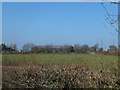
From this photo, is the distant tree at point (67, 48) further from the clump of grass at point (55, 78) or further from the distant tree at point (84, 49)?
the clump of grass at point (55, 78)

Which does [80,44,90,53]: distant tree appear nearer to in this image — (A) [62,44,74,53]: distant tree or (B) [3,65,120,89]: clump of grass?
(A) [62,44,74,53]: distant tree

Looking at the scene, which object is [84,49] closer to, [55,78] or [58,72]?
[58,72]

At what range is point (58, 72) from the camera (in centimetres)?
836

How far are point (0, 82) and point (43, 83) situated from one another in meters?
1.14

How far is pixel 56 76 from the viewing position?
821 cm

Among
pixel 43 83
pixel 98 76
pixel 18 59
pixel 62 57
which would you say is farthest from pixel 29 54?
pixel 98 76

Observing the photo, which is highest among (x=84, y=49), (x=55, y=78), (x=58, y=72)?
(x=84, y=49)

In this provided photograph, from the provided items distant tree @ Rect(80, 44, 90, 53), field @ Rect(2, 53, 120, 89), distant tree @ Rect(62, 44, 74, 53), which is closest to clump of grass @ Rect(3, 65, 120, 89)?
field @ Rect(2, 53, 120, 89)

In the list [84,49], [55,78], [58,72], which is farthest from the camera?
[84,49]

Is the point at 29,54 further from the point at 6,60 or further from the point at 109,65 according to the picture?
the point at 109,65

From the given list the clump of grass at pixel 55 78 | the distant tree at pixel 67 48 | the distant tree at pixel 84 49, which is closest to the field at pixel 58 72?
the clump of grass at pixel 55 78

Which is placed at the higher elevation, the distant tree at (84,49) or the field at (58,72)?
the distant tree at (84,49)

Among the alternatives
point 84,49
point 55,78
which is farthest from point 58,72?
point 84,49

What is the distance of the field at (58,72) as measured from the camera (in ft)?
25.3
